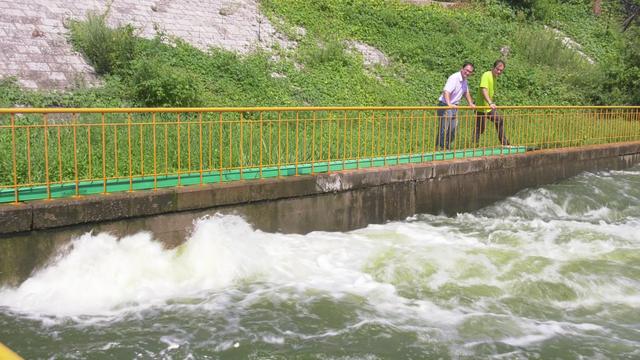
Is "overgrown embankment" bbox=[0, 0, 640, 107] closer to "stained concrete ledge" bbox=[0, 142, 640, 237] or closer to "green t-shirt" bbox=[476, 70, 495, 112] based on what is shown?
"green t-shirt" bbox=[476, 70, 495, 112]

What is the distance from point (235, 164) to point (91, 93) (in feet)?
15.4

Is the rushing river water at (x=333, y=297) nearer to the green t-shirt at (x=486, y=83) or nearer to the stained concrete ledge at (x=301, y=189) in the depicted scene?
the stained concrete ledge at (x=301, y=189)

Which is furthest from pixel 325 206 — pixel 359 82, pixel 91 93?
pixel 359 82

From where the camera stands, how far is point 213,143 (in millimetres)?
8352

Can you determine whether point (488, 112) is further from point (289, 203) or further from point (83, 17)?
point (83, 17)

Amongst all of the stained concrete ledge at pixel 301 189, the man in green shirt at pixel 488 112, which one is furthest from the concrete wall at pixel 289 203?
the man in green shirt at pixel 488 112

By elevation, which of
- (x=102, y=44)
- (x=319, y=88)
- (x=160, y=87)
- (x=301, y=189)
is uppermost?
(x=102, y=44)

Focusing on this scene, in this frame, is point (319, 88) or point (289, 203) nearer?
point (289, 203)

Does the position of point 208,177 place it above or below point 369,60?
below

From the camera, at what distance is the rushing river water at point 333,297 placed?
14.8ft

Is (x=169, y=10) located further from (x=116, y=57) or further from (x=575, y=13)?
(x=575, y=13)

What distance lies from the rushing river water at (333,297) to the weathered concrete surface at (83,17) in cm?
667

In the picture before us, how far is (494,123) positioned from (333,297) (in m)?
6.24

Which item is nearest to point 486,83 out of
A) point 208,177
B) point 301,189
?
point 301,189
